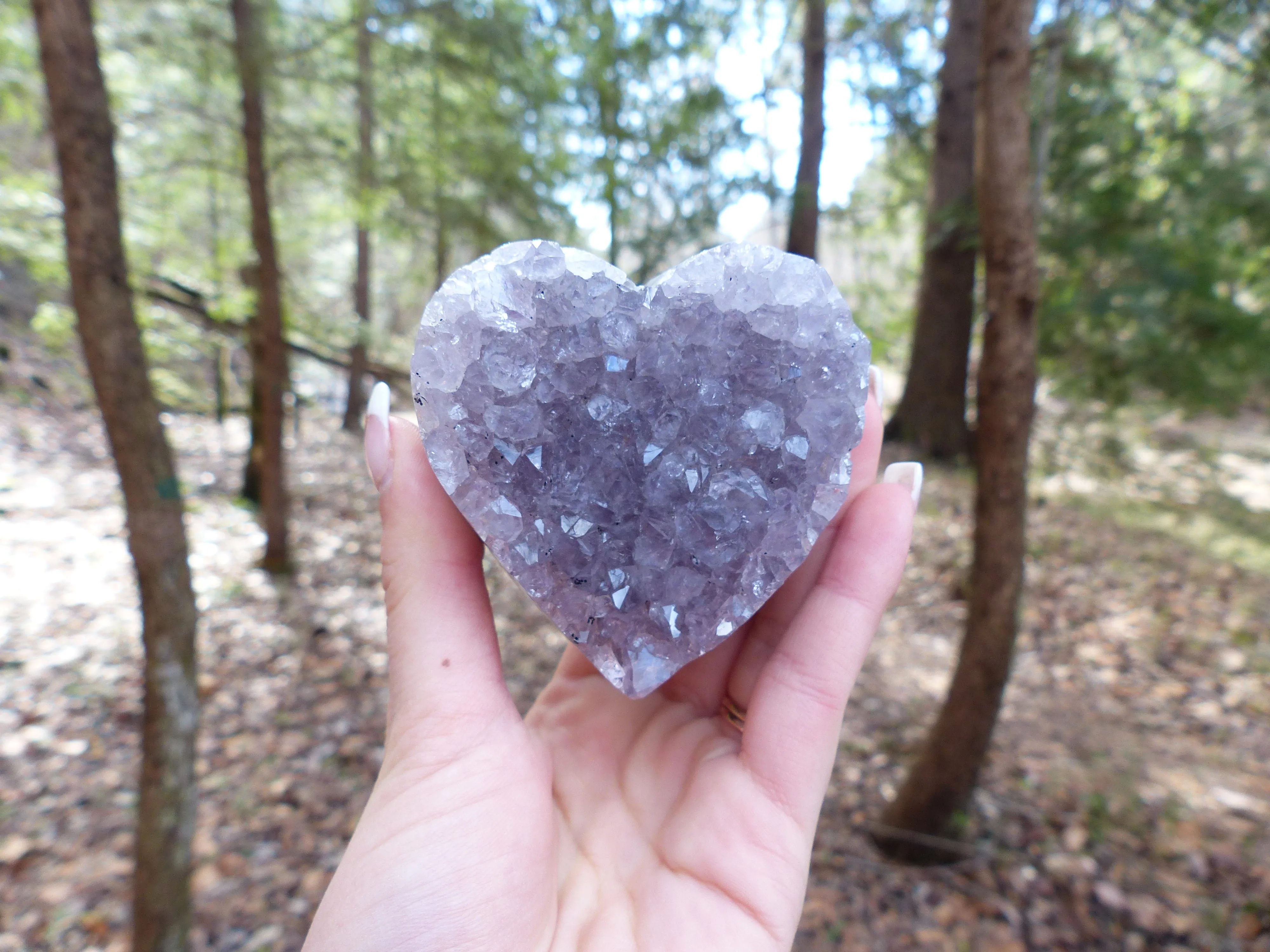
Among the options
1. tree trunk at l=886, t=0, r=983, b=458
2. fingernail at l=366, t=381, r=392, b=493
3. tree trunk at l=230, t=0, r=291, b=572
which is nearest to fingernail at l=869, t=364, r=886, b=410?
fingernail at l=366, t=381, r=392, b=493

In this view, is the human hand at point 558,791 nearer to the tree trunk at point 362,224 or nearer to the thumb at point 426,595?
the thumb at point 426,595

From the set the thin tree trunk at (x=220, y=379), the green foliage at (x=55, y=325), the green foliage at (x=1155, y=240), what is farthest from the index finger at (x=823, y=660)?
the thin tree trunk at (x=220, y=379)

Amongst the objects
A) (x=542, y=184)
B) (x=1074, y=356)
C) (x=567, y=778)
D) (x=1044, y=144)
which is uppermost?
(x=542, y=184)

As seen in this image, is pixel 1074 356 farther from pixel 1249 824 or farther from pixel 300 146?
pixel 300 146

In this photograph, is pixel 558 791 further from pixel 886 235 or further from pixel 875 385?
pixel 886 235

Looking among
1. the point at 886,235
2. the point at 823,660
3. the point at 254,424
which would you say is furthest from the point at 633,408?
the point at 886,235

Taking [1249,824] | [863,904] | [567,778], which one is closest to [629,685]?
[567,778]

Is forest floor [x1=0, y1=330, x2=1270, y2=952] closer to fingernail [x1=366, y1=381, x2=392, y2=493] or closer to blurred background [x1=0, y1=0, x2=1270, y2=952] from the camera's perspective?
blurred background [x1=0, y1=0, x2=1270, y2=952]
